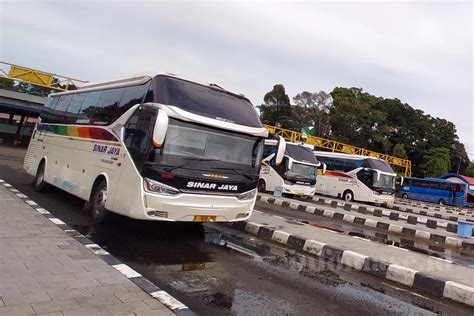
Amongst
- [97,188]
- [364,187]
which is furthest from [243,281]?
[364,187]

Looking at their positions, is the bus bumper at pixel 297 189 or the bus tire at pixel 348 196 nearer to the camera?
the bus bumper at pixel 297 189

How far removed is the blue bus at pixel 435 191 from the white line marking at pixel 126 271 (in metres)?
40.2

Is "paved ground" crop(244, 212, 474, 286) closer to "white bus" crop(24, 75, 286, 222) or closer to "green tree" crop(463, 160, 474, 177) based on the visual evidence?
"white bus" crop(24, 75, 286, 222)

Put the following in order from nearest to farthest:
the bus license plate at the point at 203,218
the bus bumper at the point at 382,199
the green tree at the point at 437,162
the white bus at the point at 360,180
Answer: the bus license plate at the point at 203,218 → the bus bumper at the point at 382,199 → the white bus at the point at 360,180 → the green tree at the point at 437,162

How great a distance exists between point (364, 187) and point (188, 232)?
16703mm

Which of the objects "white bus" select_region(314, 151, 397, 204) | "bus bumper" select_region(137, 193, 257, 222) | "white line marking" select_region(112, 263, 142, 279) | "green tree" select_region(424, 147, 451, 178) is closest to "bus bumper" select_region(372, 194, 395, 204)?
"white bus" select_region(314, 151, 397, 204)

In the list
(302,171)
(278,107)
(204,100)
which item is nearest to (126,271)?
(204,100)

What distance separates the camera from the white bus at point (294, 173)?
1914 cm

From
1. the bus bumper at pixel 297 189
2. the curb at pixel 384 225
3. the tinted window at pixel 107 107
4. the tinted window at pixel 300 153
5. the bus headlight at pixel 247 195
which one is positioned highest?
the tinted window at pixel 300 153

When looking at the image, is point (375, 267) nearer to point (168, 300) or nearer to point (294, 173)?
point (168, 300)

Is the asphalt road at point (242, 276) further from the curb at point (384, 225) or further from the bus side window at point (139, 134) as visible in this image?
the curb at point (384, 225)

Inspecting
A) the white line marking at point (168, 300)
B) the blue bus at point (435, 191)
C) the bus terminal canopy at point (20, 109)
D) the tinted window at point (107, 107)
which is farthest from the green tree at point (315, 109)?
the white line marking at point (168, 300)

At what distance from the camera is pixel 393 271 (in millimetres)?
6070

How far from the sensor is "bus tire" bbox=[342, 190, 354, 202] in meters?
23.1
